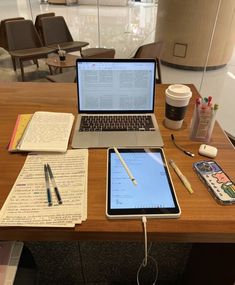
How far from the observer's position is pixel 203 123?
914 mm

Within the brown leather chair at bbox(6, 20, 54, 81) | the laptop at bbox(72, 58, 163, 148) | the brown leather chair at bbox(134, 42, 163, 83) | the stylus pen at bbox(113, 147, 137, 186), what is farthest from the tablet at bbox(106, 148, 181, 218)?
the brown leather chair at bbox(6, 20, 54, 81)

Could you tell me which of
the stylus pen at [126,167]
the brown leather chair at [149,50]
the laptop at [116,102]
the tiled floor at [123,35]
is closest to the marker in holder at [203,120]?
the laptop at [116,102]

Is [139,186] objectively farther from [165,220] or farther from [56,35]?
[56,35]

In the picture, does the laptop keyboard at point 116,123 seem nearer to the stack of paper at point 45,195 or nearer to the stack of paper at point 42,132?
the stack of paper at point 42,132

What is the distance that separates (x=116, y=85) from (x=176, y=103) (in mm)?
253

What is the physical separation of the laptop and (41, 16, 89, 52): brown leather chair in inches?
120

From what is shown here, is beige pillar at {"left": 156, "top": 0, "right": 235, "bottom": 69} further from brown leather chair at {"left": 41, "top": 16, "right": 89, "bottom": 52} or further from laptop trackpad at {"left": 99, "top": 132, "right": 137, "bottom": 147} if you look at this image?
laptop trackpad at {"left": 99, "top": 132, "right": 137, "bottom": 147}

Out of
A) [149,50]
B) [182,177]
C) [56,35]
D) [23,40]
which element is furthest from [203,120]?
[56,35]

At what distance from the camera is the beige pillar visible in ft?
12.1

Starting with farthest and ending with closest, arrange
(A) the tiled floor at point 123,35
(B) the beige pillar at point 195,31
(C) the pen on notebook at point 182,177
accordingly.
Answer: (B) the beige pillar at point 195,31 → (A) the tiled floor at point 123,35 → (C) the pen on notebook at point 182,177

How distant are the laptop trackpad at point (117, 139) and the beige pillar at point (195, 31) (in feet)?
11.6

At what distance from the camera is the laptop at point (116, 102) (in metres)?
0.96

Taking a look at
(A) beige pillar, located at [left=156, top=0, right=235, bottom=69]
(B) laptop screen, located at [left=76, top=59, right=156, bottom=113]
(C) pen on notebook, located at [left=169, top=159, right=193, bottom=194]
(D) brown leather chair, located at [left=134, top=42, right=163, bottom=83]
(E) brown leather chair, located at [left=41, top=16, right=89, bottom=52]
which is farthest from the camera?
(E) brown leather chair, located at [left=41, top=16, right=89, bottom=52]

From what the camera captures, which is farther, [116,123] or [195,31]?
[195,31]
